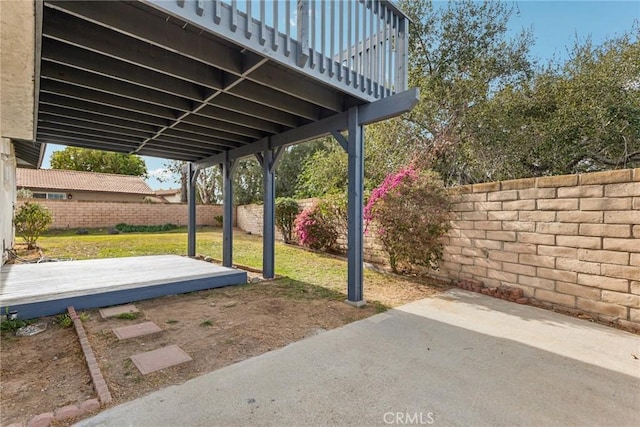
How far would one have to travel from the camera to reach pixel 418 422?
1.98 m

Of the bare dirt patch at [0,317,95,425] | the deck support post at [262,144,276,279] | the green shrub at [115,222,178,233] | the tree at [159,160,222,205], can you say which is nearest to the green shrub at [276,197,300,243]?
the deck support post at [262,144,276,279]

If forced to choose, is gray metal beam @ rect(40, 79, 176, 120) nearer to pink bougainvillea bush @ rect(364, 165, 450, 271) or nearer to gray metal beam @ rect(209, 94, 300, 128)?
gray metal beam @ rect(209, 94, 300, 128)

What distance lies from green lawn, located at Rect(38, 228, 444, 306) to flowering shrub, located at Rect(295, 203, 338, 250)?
1.27 ft

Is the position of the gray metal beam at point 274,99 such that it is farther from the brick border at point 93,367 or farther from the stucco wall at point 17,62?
the brick border at point 93,367

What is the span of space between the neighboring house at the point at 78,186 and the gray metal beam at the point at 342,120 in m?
18.3

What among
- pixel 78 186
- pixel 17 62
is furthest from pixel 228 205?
pixel 78 186

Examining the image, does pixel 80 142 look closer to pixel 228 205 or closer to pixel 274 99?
pixel 228 205

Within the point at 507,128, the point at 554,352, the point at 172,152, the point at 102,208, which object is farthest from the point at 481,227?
the point at 102,208

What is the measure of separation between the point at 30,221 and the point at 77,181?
13438 millimetres

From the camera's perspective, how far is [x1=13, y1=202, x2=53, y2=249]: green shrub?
9039 mm

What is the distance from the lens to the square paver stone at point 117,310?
392 cm

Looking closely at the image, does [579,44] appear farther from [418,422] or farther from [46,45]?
[46,45]

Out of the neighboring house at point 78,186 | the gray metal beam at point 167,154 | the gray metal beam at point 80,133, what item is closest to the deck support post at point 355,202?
the gray metal beam at point 80,133

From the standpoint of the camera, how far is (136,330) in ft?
11.2
